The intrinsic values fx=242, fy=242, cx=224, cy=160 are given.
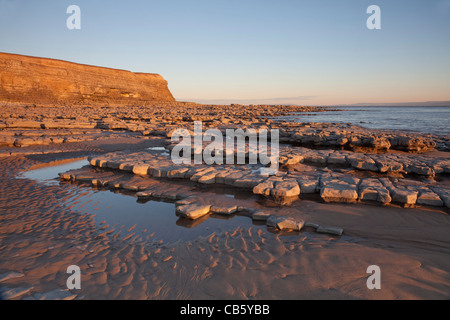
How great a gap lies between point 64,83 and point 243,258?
58.6 m

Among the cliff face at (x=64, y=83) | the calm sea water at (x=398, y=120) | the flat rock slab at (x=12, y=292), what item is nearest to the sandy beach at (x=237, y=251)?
Answer: the flat rock slab at (x=12, y=292)

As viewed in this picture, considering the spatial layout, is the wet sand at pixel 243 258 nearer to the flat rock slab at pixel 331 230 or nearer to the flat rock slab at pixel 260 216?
the flat rock slab at pixel 331 230

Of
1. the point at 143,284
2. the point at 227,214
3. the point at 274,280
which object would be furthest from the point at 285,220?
the point at 143,284

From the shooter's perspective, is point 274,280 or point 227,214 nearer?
point 274,280

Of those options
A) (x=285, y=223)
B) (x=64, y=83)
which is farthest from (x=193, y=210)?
(x=64, y=83)

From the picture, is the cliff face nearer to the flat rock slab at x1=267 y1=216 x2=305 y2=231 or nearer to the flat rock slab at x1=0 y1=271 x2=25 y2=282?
the flat rock slab at x1=0 y1=271 x2=25 y2=282

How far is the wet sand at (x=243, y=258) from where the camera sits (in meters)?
2.68

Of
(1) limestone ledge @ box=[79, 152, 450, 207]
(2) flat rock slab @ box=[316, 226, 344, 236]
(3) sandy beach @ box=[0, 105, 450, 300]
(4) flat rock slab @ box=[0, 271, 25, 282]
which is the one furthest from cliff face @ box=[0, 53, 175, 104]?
(2) flat rock slab @ box=[316, 226, 344, 236]

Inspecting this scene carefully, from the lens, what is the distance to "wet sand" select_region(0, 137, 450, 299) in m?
2.68
